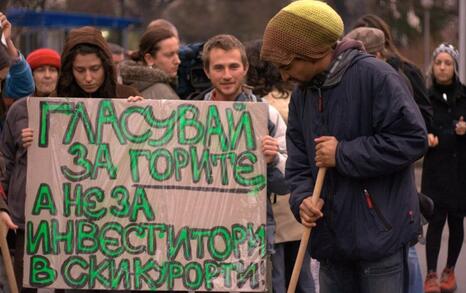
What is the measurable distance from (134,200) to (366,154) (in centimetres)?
169

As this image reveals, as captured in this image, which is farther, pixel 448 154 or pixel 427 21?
pixel 427 21

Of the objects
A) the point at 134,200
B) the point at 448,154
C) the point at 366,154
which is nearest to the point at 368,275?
the point at 366,154

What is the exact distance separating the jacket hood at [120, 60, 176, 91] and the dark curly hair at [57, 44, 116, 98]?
0.92 metres

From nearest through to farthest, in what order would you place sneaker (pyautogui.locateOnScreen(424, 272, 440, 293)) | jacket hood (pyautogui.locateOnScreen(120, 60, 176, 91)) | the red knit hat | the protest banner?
the protest banner < jacket hood (pyautogui.locateOnScreen(120, 60, 176, 91)) < the red knit hat < sneaker (pyautogui.locateOnScreen(424, 272, 440, 293))

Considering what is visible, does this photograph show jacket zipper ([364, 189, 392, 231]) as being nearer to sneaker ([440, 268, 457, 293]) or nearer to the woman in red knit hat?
the woman in red knit hat

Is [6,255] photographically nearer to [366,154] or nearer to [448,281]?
[366,154]

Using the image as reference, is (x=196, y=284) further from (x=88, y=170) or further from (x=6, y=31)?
(x=6, y=31)

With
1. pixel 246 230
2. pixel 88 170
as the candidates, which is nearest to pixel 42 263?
pixel 88 170

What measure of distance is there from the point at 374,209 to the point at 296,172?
1.70 ft

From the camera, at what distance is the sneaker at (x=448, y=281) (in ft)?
32.4

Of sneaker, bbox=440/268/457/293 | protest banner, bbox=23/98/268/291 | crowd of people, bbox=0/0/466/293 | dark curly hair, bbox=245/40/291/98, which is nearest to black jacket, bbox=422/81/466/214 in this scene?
sneaker, bbox=440/268/457/293

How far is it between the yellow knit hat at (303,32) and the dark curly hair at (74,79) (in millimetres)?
1556

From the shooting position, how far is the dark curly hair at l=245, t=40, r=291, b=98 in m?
7.86

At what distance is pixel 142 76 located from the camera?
7.73 metres
